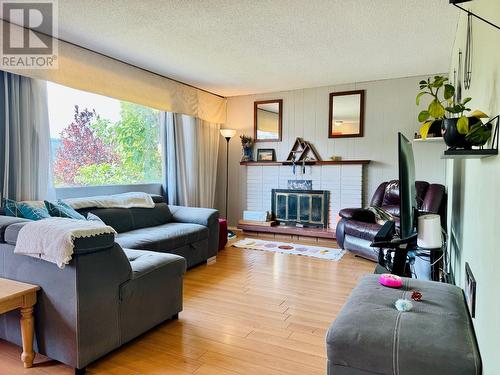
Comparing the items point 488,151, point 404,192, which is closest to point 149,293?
point 404,192

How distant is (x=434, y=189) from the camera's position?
164 inches

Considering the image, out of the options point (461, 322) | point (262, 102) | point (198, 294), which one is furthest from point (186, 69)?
point (461, 322)

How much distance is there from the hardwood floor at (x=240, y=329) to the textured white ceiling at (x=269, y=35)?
238 centimetres

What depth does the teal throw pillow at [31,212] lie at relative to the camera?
278 centimetres

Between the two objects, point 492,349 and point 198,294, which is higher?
point 492,349

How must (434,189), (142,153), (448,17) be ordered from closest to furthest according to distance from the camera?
1. (448,17)
2. (434,189)
3. (142,153)

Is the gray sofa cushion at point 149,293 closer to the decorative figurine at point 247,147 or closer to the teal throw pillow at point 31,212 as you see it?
the teal throw pillow at point 31,212

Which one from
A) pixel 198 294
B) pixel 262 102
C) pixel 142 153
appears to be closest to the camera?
pixel 198 294

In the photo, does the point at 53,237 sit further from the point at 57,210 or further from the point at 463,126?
the point at 463,126

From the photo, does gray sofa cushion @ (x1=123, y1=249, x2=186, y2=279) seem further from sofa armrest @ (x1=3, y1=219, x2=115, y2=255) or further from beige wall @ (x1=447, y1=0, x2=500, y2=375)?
beige wall @ (x1=447, y1=0, x2=500, y2=375)

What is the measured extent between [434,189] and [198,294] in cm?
299

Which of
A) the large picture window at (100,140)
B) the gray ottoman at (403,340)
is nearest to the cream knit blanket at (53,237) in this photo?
the gray ottoman at (403,340)

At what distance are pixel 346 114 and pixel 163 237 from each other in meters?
3.39

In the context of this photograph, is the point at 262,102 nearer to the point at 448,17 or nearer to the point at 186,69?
the point at 186,69
